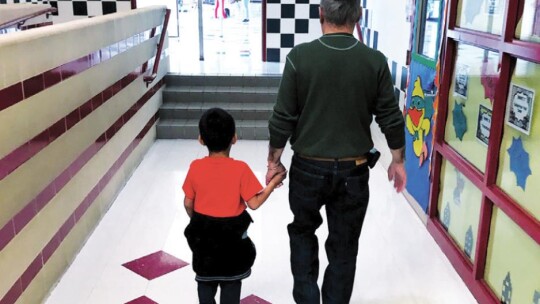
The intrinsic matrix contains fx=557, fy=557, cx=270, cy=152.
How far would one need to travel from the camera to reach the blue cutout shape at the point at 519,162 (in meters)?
2.20

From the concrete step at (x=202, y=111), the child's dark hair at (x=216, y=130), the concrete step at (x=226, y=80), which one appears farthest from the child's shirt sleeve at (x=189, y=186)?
the concrete step at (x=226, y=80)

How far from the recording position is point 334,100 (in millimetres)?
2043

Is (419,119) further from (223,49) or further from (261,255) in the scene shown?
(223,49)

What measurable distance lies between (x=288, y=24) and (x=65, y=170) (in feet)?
15.0

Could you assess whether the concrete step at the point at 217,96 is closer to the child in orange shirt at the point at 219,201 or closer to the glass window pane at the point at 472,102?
the glass window pane at the point at 472,102

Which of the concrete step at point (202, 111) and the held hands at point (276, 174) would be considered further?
the concrete step at point (202, 111)

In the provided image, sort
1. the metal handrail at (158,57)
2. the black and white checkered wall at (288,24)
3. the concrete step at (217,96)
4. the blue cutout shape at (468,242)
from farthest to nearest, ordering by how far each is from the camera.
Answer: the black and white checkered wall at (288,24) < the concrete step at (217,96) < the metal handrail at (158,57) < the blue cutout shape at (468,242)

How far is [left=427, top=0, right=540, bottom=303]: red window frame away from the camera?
2234 millimetres

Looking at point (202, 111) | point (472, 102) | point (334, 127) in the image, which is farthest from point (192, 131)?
point (334, 127)

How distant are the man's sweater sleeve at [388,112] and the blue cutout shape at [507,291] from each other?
780 mm

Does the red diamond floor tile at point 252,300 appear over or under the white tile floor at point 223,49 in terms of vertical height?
under

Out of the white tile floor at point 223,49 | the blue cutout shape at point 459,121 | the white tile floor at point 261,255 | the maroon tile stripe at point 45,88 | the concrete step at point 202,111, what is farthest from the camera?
the white tile floor at point 223,49

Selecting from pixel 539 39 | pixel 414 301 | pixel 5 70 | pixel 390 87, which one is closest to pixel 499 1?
pixel 539 39

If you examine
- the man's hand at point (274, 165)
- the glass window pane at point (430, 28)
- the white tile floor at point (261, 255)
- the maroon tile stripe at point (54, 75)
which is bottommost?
the white tile floor at point (261, 255)
